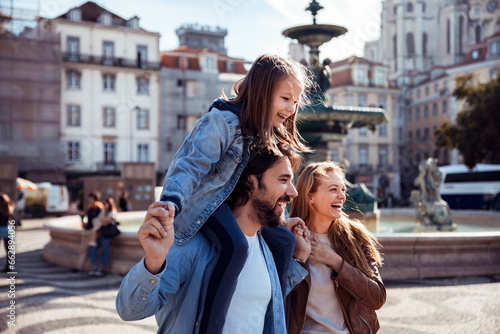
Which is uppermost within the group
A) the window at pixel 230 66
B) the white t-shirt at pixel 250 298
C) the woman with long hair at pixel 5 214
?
the window at pixel 230 66

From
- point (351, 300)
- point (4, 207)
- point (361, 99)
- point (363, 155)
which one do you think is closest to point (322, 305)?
point (351, 300)

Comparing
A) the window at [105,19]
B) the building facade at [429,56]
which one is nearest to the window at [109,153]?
the window at [105,19]

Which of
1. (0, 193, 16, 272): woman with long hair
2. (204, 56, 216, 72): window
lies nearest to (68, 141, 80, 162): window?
(204, 56, 216, 72): window

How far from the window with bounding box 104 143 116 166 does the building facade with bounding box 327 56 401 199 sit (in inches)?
807

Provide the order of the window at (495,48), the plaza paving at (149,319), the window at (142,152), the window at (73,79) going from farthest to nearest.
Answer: the window at (495,48), the window at (142,152), the window at (73,79), the plaza paving at (149,319)

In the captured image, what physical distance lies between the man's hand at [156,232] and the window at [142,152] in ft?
132

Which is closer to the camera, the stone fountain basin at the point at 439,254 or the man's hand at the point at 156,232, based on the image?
the man's hand at the point at 156,232

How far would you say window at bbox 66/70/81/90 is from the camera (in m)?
39.3

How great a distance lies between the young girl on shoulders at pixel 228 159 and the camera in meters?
1.96

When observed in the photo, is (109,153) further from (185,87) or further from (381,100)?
(381,100)

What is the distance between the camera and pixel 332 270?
274cm

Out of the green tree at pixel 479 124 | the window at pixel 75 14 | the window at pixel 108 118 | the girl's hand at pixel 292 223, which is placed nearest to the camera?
the girl's hand at pixel 292 223

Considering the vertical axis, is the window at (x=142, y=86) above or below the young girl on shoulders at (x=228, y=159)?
above

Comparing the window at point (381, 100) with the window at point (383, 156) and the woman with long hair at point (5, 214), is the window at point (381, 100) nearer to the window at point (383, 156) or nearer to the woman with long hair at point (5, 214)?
the window at point (383, 156)
